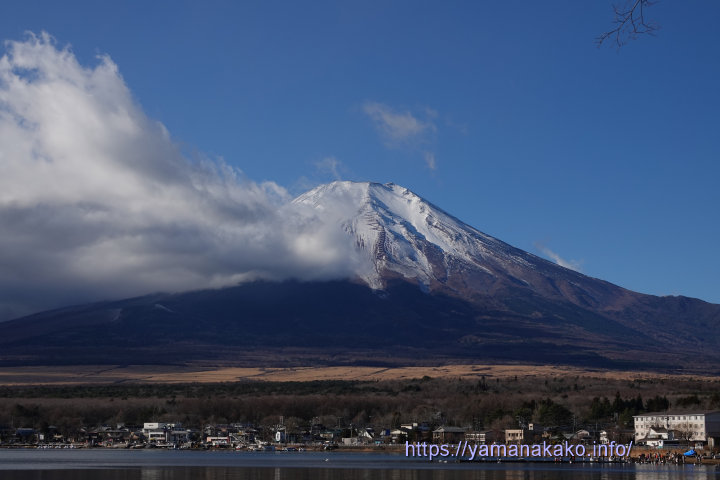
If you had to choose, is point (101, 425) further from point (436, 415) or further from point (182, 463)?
point (182, 463)

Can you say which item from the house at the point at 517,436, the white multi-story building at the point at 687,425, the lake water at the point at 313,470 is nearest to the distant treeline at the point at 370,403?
the house at the point at 517,436

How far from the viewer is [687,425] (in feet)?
360

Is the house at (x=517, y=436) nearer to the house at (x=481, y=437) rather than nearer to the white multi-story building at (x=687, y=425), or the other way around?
the house at (x=481, y=437)

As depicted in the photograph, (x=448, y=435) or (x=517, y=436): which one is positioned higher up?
(x=517, y=436)

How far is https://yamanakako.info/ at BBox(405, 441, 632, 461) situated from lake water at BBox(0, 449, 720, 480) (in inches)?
303

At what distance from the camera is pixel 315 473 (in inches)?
2968

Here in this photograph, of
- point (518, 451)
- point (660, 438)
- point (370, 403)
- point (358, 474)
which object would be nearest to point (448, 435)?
point (518, 451)

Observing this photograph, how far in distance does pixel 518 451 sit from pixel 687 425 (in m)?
18.8

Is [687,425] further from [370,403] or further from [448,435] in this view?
[370,403]

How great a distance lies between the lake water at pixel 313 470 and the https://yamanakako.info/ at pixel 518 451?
303 inches

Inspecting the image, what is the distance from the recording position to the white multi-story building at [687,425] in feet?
351

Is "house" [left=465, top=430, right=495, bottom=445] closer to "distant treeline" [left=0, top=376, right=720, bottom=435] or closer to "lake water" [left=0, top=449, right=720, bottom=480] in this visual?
"distant treeline" [left=0, top=376, right=720, bottom=435]

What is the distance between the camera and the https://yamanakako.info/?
10388cm

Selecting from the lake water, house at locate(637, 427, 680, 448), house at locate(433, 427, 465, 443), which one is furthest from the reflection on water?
house at locate(433, 427, 465, 443)
